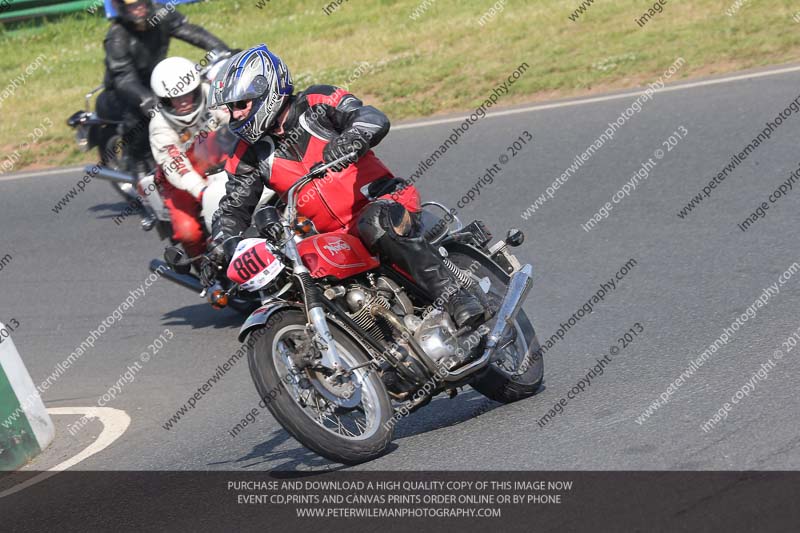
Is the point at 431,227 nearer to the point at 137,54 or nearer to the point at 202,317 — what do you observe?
the point at 202,317

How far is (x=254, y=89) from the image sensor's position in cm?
564

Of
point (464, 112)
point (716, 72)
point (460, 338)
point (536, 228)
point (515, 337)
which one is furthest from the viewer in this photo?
point (464, 112)

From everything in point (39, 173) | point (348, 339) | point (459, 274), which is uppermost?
point (459, 274)

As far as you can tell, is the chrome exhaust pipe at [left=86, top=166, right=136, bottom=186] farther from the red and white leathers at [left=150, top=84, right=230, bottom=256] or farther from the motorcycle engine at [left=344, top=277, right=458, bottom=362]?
the motorcycle engine at [left=344, top=277, right=458, bottom=362]

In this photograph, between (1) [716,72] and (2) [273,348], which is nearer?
(2) [273,348]

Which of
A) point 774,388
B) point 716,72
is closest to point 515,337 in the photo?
point 774,388

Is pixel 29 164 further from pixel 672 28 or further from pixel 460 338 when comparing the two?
pixel 460 338

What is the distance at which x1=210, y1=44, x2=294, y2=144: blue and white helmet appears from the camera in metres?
5.64

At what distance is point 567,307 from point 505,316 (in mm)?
1870

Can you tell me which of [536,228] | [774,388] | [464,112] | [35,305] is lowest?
[35,305]

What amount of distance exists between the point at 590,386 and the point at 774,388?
99 centimetres

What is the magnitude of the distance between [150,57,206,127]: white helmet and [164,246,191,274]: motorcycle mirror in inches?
40.4

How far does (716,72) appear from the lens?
12.7 meters

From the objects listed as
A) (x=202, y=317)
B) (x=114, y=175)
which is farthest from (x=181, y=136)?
(x=114, y=175)
